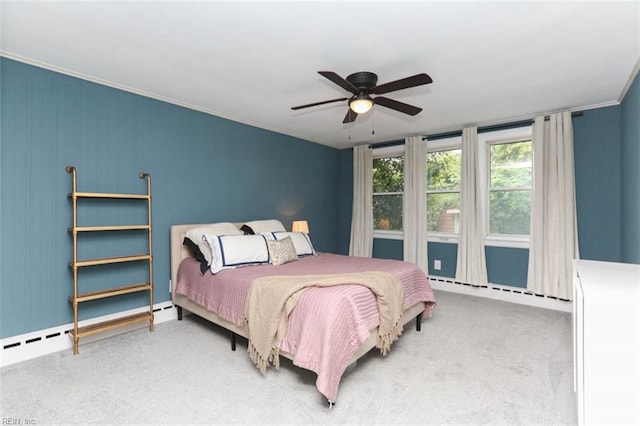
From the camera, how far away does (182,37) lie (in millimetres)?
2203

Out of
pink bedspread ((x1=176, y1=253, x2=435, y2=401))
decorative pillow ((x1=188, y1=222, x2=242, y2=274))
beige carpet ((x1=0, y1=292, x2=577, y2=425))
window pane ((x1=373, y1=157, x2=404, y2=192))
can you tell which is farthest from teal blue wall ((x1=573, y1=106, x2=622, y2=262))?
decorative pillow ((x1=188, y1=222, x2=242, y2=274))

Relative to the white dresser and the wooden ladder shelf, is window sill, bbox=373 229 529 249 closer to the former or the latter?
the white dresser

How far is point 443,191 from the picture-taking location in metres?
4.81

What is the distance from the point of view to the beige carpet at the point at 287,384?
1871mm

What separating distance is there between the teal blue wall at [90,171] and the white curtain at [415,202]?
87.9 inches

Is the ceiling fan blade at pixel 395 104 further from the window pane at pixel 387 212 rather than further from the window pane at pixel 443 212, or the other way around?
the window pane at pixel 387 212

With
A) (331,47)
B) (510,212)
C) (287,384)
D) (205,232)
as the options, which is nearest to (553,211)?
(510,212)

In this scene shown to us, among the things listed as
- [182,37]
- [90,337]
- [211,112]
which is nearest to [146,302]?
[90,337]

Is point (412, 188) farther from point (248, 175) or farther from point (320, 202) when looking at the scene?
point (248, 175)

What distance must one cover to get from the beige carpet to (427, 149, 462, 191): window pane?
2.37 meters

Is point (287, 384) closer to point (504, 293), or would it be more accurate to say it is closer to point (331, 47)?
point (331, 47)

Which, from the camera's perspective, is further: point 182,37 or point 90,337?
point 90,337

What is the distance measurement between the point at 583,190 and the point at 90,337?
17.9 ft

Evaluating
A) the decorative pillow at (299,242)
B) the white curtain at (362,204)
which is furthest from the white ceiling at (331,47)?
the white curtain at (362,204)
